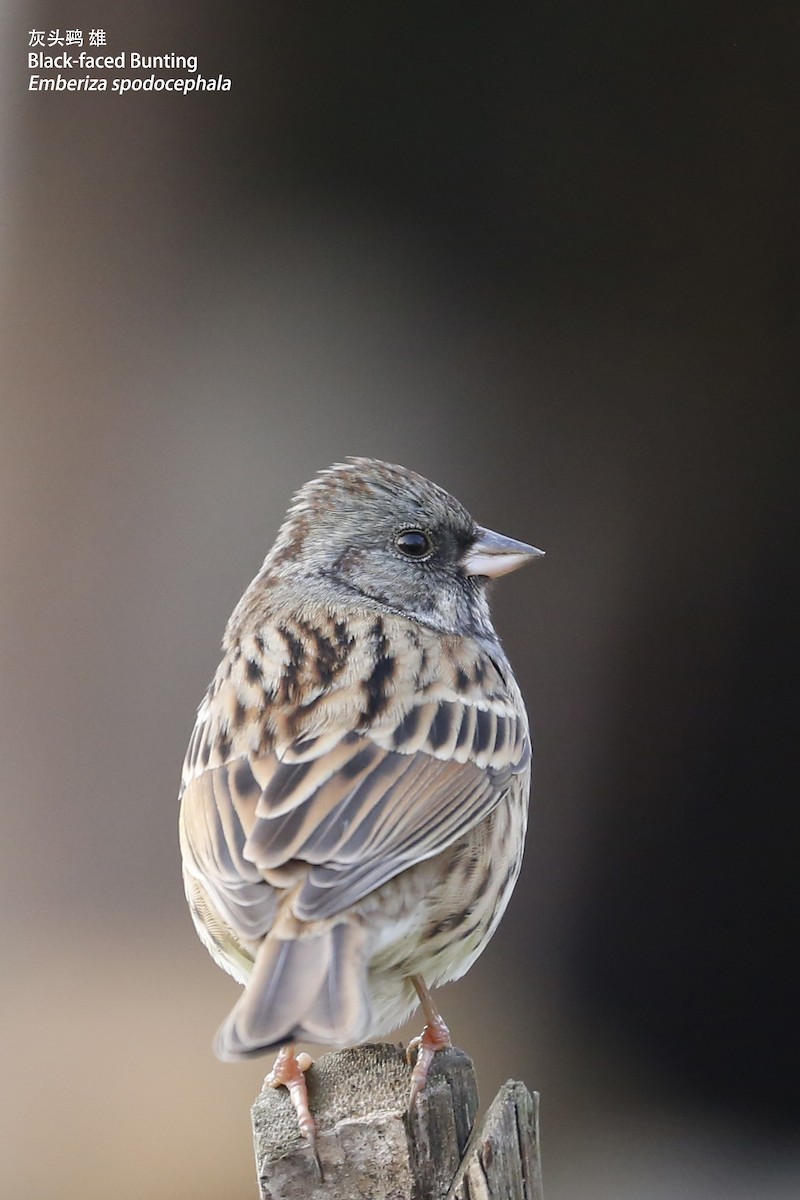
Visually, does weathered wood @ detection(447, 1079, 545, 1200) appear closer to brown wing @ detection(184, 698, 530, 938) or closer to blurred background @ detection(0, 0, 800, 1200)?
brown wing @ detection(184, 698, 530, 938)

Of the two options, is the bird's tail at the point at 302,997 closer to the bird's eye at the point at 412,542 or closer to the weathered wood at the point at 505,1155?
the weathered wood at the point at 505,1155

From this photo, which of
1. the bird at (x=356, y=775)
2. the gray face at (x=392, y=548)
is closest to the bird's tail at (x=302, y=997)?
the bird at (x=356, y=775)

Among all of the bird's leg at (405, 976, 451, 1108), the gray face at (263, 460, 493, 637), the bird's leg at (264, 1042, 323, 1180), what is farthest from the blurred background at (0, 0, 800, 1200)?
the bird's leg at (264, 1042, 323, 1180)

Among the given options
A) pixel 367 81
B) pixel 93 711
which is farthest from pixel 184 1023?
pixel 367 81

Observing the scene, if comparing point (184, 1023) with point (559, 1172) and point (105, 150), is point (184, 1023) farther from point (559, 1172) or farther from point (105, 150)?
point (105, 150)

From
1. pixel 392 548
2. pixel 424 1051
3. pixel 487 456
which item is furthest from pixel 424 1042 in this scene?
pixel 487 456

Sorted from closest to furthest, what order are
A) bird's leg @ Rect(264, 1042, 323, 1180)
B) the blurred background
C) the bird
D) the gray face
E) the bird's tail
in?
the bird's tail
bird's leg @ Rect(264, 1042, 323, 1180)
the bird
the gray face
the blurred background

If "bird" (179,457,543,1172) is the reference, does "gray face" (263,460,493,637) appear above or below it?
above
